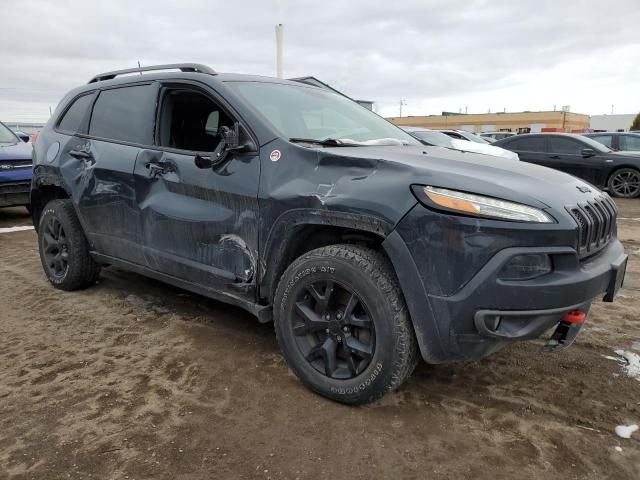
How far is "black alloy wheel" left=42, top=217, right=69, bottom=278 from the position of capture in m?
4.41

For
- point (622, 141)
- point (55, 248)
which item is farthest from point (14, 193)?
point (622, 141)

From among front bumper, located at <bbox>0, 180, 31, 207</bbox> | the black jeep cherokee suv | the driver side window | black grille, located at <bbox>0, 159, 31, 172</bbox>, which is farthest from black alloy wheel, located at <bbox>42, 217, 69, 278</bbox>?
black grille, located at <bbox>0, 159, 31, 172</bbox>

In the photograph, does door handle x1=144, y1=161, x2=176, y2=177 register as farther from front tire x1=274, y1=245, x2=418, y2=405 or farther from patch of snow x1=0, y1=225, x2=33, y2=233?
patch of snow x1=0, y1=225, x2=33, y2=233

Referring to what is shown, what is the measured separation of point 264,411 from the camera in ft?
8.61

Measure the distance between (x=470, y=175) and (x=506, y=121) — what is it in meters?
59.4

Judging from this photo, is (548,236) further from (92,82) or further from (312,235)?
(92,82)

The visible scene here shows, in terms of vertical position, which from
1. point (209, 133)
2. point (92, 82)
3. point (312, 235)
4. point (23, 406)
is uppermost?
point (92, 82)

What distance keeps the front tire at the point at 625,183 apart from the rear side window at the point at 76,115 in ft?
33.7

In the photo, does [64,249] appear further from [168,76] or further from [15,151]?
[15,151]

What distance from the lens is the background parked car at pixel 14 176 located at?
7.44 m

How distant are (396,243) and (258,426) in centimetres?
110

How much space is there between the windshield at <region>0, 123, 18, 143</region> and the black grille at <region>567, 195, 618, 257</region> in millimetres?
8661

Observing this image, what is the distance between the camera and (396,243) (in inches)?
93.1

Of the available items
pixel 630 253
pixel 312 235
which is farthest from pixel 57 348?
pixel 630 253
